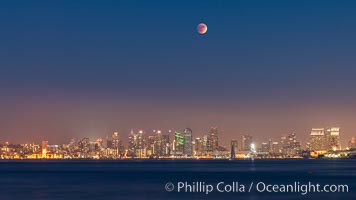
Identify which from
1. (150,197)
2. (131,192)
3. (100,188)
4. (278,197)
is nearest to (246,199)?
(278,197)

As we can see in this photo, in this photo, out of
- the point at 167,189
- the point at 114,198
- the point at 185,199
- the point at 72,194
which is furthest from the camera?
the point at 167,189

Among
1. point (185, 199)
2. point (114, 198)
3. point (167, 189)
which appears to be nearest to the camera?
point (185, 199)

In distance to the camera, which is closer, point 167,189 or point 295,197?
point 295,197

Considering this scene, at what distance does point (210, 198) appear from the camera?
89.2 metres

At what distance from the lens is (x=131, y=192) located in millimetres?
106688

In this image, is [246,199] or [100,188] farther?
[100,188]

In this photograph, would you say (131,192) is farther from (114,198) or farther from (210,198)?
(210,198)

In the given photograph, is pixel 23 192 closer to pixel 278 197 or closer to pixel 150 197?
pixel 150 197

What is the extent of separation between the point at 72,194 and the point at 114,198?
987 centimetres

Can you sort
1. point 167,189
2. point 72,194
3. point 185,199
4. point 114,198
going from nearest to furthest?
point 185,199, point 114,198, point 72,194, point 167,189

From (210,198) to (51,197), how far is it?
2223 cm

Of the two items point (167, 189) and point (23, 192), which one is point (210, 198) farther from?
point (23, 192)

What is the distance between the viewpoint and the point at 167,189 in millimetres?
111312

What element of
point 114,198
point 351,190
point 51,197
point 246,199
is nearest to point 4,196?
point 51,197
